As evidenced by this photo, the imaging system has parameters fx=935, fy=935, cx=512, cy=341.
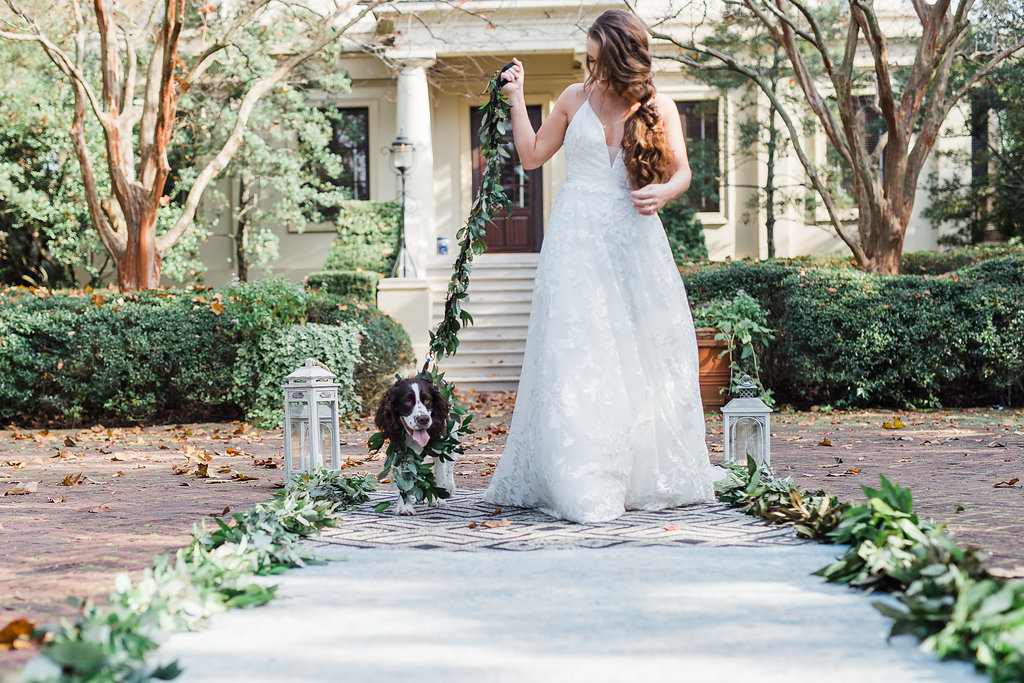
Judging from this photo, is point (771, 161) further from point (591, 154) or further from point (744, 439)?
point (591, 154)

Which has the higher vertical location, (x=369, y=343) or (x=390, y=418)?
(x=369, y=343)

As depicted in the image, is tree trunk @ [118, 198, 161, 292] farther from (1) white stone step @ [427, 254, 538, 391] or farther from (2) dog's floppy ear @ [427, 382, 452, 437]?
(2) dog's floppy ear @ [427, 382, 452, 437]

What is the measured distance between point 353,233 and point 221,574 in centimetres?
1326

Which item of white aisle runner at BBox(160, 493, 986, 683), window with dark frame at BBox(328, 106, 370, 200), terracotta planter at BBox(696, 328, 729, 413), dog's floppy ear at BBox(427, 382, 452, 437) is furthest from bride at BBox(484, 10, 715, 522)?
window with dark frame at BBox(328, 106, 370, 200)

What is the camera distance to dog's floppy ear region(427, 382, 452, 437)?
4.25 m

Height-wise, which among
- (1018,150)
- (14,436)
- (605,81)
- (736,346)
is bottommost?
(14,436)

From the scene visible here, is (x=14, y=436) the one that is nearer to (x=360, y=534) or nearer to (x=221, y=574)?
(x=360, y=534)

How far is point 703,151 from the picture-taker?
15.9 metres

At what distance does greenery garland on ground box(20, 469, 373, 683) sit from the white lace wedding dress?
987 mm

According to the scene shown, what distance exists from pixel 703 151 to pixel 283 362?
961 centimetres

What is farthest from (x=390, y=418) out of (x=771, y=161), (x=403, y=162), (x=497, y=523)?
(x=771, y=161)

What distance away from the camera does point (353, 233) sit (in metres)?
15.8

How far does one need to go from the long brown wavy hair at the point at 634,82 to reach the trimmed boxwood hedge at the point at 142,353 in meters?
5.18

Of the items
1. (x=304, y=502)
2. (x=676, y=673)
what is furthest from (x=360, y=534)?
(x=676, y=673)
